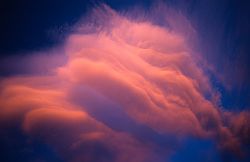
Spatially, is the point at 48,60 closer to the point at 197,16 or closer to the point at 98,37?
the point at 98,37

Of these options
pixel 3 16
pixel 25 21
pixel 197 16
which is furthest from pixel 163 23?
pixel 3 16

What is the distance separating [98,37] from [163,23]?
12.8ft

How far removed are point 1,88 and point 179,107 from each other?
11.4 metres

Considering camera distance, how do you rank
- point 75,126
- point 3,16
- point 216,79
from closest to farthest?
point 3,16
point 75,126
point 216,79

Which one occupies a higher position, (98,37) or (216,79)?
(216,79)

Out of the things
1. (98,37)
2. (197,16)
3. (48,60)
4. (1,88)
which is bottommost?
(1,88)

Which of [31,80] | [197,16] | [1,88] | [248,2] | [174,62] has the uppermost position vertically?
[248,2]

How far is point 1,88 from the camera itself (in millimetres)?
13820

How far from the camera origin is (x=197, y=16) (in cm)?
1476

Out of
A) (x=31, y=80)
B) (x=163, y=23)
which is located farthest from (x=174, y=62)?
(x=31, y=80)

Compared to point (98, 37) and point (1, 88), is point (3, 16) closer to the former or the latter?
point (1, 88)

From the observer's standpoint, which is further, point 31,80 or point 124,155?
point 124,155

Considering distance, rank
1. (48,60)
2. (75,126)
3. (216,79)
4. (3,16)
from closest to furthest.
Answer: (3,16)
(48,60)
(75,126)
(216,79)

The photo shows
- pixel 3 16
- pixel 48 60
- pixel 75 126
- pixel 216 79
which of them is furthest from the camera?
pixel 216 79
